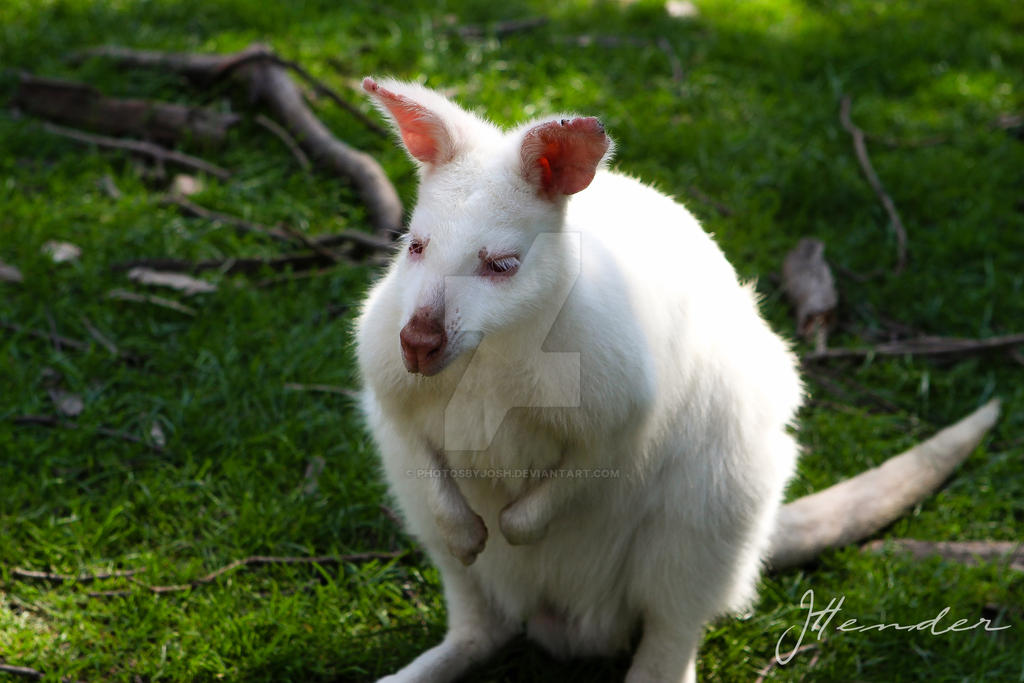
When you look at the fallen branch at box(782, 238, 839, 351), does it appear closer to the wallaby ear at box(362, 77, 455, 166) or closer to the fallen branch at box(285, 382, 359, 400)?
the fallen branch at box(285, 382, 359, 400)

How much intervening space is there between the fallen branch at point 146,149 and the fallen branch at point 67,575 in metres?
2.15

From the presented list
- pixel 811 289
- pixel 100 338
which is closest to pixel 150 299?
pixel 100 338

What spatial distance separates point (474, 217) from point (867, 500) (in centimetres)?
180

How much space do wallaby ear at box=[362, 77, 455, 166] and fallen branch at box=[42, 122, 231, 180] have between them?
2563 millimetres

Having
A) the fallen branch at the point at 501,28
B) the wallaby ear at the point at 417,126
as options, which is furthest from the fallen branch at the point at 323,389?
the fallen branch at the point at 501,28

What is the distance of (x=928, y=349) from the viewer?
407cm

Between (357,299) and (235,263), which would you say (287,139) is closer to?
(235,263)

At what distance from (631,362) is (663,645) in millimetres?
841

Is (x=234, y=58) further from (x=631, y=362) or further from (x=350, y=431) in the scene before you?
(x=631, y=362)

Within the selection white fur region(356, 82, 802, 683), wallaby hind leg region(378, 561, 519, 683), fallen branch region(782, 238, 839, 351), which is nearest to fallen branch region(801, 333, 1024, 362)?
fallen branch region(782, 238, 839, 351)

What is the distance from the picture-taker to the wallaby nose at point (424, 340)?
6.38ft

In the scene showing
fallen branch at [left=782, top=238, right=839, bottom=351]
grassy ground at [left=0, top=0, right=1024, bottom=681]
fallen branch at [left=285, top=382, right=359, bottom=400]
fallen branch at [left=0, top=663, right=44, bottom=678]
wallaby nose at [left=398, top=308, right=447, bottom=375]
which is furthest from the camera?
fallen branch at [left=782, top=238, right=839, bottom=351]

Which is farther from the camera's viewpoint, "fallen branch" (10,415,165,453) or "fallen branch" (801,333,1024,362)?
"fallen branch" (801,333,1024,362)

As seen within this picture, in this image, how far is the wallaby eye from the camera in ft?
6.72
